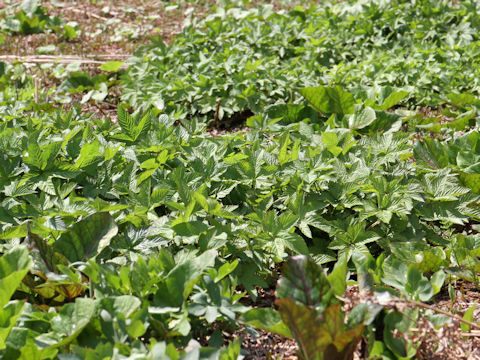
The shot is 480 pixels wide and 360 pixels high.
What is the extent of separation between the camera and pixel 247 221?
2.29 metres

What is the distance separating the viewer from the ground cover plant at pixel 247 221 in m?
1.63

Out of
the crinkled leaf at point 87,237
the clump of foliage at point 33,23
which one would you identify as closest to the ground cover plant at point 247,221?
the crinkled leaf at point 87,237

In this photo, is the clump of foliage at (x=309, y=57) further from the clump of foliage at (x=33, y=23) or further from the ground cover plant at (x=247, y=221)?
the clump of foliage at (x=33, y=23)

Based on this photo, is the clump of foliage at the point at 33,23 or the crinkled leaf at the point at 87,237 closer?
the crinkled leaf at the point at 87,237

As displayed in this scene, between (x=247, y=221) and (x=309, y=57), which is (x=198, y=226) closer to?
(x=247, y=221)

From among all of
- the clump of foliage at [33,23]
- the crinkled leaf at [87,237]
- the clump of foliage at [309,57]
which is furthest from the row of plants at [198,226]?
the clump of foliage at [33,23]

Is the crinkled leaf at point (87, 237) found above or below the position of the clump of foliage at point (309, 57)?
above

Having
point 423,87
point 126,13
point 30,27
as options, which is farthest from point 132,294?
point 126,13

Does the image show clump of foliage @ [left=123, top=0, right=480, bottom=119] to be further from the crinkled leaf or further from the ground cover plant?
the crinkled leaf

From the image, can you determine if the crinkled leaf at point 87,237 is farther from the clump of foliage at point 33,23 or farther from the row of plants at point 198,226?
the clump of foliage at point 33,23

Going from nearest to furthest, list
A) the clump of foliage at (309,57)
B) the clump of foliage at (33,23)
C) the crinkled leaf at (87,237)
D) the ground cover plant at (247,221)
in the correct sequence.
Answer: the ground cover plant at (247,221) < the crinkled leaf at (87,237) < the clump of foliage at (309,57) < the clump of foliage at (33,23)

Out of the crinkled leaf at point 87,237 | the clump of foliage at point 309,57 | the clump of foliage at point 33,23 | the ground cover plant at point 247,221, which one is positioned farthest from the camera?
the clump of foliage at point 33,23

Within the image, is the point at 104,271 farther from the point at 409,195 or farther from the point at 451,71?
the point at 451,71

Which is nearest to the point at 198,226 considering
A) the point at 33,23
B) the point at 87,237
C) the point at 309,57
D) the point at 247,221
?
the point at 247,221
